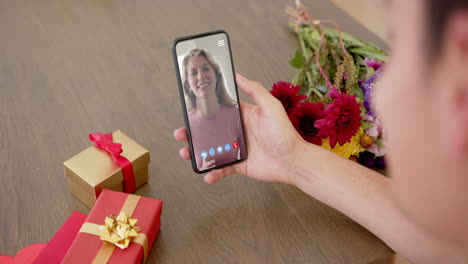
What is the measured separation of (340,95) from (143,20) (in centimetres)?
68

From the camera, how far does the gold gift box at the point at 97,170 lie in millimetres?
896

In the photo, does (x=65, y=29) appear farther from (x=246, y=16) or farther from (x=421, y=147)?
(x=421, y=147)

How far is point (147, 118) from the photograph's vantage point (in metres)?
1.13

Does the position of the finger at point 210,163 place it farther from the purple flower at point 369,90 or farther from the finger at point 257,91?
the purple flower at point 369,90

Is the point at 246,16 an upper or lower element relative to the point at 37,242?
upper

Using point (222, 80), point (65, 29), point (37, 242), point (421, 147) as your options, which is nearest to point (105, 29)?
point (65, 29)

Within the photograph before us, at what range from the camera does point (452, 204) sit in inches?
19.6

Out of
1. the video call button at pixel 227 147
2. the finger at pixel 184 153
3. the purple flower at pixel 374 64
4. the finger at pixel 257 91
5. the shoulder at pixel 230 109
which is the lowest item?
the finger at pixel 184 153

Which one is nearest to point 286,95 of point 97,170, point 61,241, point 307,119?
point 307,119

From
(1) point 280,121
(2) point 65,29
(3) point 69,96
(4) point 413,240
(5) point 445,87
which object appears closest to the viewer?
(5) point 445,87

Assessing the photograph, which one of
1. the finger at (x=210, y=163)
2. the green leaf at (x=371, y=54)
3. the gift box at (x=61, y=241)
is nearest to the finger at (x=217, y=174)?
the finger at (x=210, y=163)

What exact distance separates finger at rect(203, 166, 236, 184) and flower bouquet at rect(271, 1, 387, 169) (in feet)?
0.55

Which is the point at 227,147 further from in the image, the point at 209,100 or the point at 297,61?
the point at 297,61

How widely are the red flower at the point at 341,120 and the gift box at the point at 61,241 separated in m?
0.50
